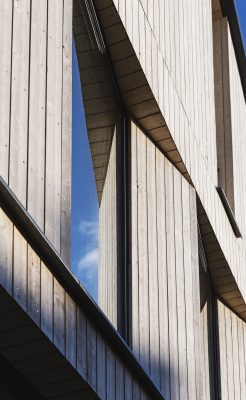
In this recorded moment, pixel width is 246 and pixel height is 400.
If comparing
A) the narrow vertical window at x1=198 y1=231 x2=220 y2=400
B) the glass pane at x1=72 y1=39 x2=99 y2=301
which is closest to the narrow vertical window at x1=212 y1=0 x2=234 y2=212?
the narrow vertical window at x1=198 y1=231 x2=220 y2=400

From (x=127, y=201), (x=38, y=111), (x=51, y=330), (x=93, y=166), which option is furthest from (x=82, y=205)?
(x=51, y=330)

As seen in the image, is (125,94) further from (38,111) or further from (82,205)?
(38,111)

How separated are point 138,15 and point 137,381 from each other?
2696 millimetres

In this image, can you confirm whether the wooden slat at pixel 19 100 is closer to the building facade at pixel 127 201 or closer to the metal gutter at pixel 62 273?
the building facade at pixel 127 201

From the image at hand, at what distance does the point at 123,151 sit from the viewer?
7879 millimetres

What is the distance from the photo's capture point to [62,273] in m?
5.45

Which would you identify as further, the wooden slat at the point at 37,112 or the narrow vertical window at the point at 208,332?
the narrow vertical window at the point at 208,332

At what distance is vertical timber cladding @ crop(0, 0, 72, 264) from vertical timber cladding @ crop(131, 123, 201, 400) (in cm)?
187

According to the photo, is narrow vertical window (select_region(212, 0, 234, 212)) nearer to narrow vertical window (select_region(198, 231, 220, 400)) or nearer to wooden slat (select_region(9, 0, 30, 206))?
narrow vertical window (select_region(198, 231, 220, 400))

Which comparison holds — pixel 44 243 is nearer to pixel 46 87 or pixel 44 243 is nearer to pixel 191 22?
pixel 46 87

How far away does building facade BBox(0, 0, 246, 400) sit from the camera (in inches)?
207

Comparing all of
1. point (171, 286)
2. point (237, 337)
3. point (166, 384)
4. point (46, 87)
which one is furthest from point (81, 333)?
point (237, 337)

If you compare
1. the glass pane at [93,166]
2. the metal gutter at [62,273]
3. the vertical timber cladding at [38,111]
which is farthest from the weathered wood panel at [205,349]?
the vertical timber cladding at [38,111]

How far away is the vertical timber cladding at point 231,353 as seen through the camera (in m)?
10.7
